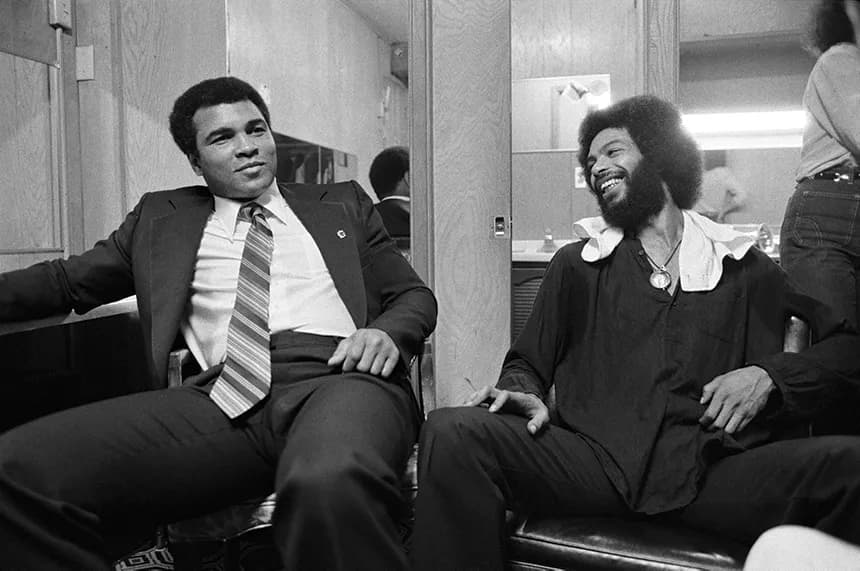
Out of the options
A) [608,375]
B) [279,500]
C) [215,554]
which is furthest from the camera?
[215,554]

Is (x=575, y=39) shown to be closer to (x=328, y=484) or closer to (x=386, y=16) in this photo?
(x=386, y=16)

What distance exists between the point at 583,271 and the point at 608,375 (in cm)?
26

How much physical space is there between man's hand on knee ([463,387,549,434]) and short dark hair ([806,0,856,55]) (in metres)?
1.18

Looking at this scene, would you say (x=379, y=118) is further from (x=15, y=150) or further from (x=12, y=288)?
(x=12, y=288)

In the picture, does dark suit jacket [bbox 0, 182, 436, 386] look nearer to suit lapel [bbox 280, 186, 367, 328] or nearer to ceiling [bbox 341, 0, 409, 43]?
suit lapel [bbox 280, 186, 367, 328]

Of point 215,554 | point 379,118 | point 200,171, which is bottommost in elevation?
point 215,554

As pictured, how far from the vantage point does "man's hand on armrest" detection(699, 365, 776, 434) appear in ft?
4.88

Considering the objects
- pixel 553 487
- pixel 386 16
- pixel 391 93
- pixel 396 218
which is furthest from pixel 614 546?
pixel 386 16

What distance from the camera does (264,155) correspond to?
1947mm

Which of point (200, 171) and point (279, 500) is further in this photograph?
point (200, 171)

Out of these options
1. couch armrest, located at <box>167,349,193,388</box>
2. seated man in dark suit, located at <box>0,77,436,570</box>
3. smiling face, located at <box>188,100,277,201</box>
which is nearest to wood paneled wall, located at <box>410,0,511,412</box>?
seated man in dark suit, located at <box>0,77,436,570</box>

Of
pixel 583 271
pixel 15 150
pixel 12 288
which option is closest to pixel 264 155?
pixel 12 288

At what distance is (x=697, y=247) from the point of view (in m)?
1.69

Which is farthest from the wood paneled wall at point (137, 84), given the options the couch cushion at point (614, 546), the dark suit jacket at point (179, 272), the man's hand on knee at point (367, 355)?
the couch cushion at point (614, 546)
